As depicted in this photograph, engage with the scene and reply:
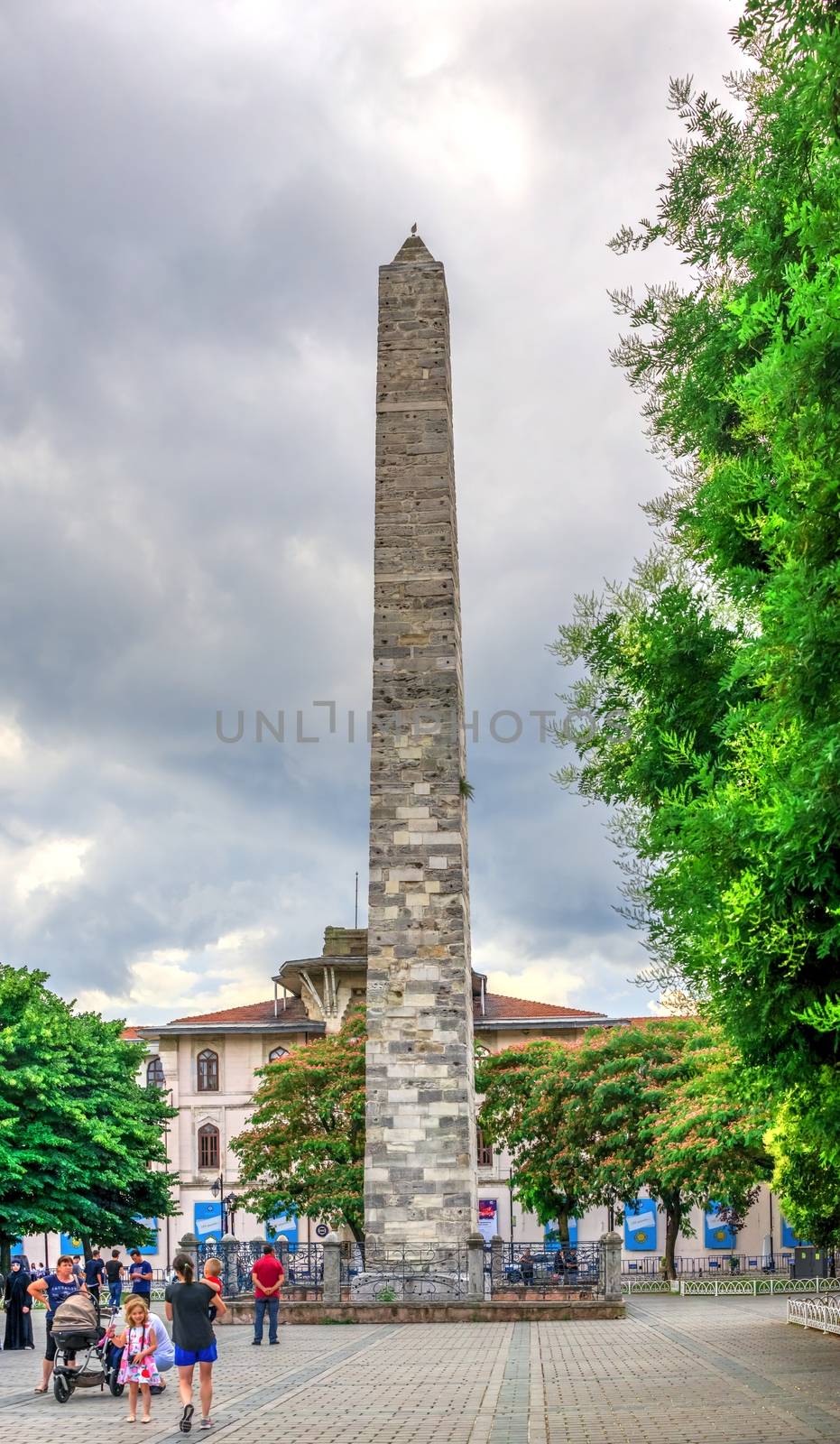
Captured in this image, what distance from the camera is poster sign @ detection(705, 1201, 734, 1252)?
176 feet

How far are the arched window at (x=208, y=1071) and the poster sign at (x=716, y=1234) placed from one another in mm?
18265

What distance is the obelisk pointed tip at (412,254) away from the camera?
28.1 meters

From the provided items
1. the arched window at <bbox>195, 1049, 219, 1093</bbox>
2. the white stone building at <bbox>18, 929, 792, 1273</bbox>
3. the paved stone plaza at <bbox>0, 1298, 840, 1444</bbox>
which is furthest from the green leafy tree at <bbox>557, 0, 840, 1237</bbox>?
the arched window at <bbox>195, 1049, 219, 1093</bbox>

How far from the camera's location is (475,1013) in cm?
5922

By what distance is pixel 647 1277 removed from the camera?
160 feet

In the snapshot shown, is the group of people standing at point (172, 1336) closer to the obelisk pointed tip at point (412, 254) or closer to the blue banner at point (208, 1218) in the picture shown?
the obelisk pointed tip at point (412, 254)

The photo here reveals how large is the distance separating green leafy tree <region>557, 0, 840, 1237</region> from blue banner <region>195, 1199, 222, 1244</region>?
4410 cm

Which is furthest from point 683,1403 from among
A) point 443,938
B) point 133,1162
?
point 133,1162

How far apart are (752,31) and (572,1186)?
34.1m

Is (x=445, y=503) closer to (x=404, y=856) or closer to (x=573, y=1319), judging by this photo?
(x=404, y=856)

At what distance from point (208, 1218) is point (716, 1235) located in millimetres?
17693

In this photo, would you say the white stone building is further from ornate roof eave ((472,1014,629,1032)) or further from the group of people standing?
the group of people standing

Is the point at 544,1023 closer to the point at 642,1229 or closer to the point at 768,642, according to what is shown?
the point at 642,1229

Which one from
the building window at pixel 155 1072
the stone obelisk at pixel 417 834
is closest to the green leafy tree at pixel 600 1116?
the stone obelisk at pixel 417 834
